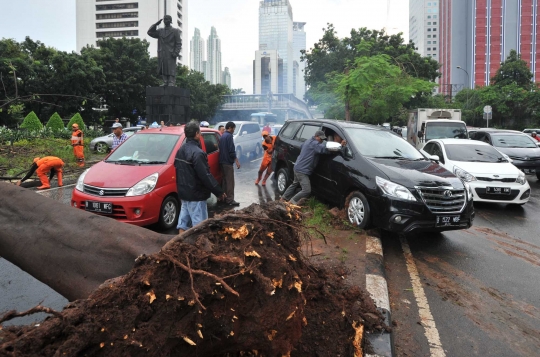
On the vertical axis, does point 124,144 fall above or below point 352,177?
above

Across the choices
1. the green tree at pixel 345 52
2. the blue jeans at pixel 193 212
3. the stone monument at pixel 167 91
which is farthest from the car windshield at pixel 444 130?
the green tree at pixel 345 52

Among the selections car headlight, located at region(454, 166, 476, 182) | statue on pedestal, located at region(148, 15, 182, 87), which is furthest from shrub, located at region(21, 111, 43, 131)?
car headlight, located at region(454, 166, 476, 182)

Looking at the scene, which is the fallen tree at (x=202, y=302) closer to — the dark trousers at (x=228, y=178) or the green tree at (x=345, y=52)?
the dark trousers at (x=228, y=178)

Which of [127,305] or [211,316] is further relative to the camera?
[211,316]

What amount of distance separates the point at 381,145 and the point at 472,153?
4065mm

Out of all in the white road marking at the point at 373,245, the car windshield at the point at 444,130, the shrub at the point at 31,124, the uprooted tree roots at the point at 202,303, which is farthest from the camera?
the shrub at the point at 31,124

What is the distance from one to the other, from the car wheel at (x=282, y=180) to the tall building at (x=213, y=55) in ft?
554

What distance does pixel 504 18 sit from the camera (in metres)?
93.9

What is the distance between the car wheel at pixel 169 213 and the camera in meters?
6.93

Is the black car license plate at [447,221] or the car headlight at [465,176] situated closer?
the black car license plate at [447,221]

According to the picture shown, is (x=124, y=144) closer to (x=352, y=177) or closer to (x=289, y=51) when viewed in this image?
(x=352, y=177)

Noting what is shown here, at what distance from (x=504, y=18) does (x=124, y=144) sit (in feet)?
350

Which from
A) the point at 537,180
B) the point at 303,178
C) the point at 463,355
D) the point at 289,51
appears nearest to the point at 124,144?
the point at 303,178

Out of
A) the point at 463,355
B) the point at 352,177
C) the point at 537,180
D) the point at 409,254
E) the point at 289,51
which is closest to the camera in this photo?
the point at 463,355
